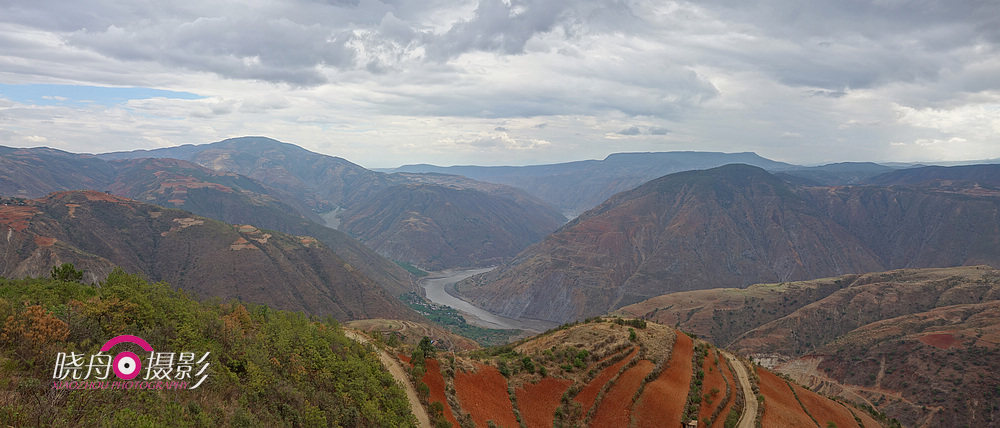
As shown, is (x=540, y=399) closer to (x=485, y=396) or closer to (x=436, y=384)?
(x=485, y=396)

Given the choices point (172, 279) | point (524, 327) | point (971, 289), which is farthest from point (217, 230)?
point (971, 289)

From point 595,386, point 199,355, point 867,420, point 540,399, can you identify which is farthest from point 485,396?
point 867,420

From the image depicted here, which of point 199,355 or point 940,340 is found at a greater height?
point 199,355

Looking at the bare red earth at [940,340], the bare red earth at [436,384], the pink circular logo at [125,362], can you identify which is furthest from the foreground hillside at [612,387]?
the bare red earth at [940,340]

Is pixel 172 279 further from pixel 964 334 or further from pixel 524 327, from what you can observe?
pixel 964 334

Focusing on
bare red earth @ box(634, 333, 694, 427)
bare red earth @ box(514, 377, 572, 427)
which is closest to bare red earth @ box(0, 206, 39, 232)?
bare red earth @ box(514, 377, 572, 427)
